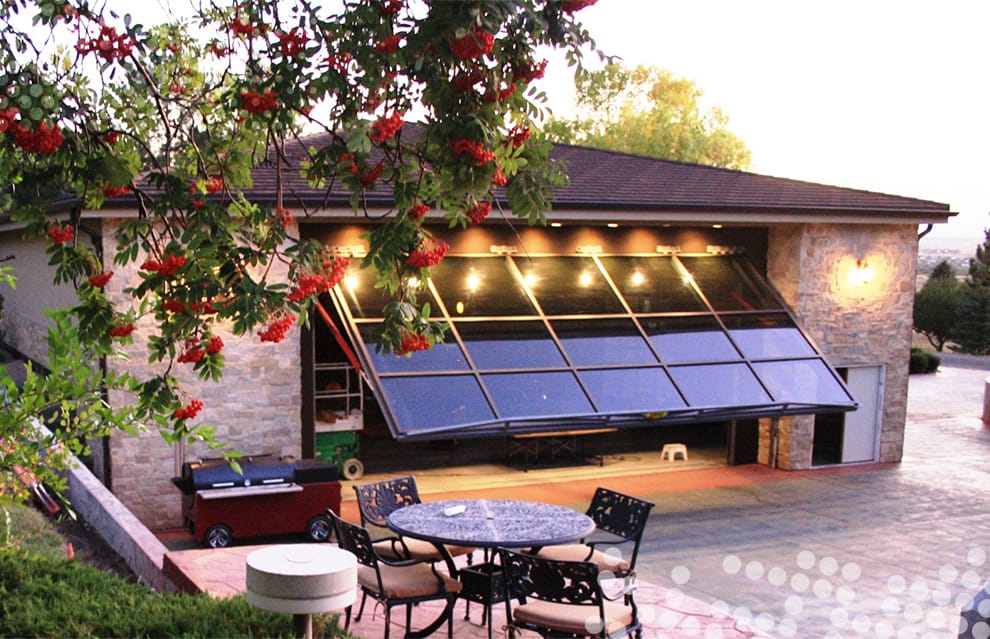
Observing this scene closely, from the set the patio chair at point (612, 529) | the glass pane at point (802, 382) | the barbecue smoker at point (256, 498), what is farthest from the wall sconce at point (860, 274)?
the barbecue smoker at point (256, 498)

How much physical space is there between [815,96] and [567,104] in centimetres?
2791

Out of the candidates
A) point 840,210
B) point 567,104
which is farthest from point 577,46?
point 567,104

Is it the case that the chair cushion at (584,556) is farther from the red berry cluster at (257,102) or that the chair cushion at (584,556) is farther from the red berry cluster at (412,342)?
the red berry cluster at (257,102)

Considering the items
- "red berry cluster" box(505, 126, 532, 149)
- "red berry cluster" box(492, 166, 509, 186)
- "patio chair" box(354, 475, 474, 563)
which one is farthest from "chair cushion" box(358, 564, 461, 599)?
"red berry cluster" box(505, 126, 532, 149)

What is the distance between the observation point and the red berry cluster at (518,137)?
403 cm

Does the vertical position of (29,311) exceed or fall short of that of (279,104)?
it falls short

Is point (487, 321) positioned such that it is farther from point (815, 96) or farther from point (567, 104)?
point (567, 104)

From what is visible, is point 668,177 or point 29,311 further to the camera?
point 29,311

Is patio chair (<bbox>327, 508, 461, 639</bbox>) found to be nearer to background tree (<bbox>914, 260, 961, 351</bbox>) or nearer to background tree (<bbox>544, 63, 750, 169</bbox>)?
background tree (<bbox>914, 260, 961, 351</bbox>)

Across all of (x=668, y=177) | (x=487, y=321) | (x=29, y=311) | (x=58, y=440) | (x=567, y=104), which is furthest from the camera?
(x=567, y=104)

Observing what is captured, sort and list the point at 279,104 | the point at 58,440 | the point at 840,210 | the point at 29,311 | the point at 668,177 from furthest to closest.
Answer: the point at 29,311, the point at 668,177, the point at 840,210, the point at 58,440, the point at 279,104

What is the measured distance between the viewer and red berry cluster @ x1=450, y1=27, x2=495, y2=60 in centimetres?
330

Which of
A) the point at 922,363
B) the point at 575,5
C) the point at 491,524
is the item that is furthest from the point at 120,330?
the point at 922,363

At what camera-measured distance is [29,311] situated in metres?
18.5
